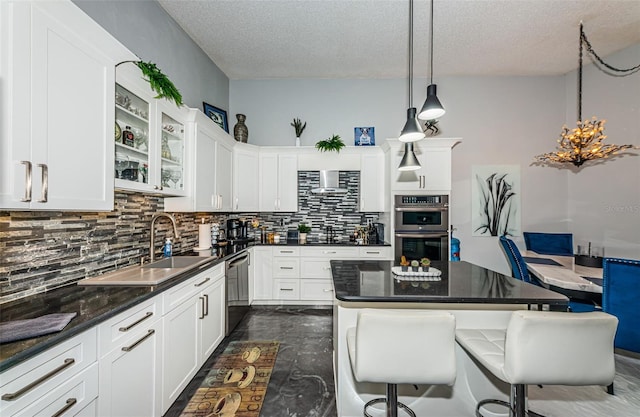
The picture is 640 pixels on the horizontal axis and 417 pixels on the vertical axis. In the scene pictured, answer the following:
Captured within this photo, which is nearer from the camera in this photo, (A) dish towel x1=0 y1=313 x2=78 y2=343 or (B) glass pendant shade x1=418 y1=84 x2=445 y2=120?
(A) dish towel x1=0 y1=313 x2=78 y2=343

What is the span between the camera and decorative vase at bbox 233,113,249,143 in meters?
4.13

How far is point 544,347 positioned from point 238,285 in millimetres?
2807

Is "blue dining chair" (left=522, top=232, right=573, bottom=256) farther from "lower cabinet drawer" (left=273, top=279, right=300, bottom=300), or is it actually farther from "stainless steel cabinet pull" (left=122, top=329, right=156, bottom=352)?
"stainless steel cabinet pull" (left=122, top=329, right=156, bottom=352)

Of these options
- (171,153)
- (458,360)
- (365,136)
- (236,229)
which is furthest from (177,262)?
(365,136)

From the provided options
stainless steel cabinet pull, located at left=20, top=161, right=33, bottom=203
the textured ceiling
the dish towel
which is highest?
the textured ceiling

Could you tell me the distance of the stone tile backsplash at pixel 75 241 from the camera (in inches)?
55.1

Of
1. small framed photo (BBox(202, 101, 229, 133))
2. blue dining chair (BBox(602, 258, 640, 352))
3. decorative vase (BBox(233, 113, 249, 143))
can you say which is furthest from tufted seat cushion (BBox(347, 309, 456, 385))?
decorative vase (BBox(233, 113, 249, 143))

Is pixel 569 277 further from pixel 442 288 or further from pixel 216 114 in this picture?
pixel 216 114

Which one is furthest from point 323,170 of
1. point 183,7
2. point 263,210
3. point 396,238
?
point 183,7

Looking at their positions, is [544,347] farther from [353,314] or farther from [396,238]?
[396,238]

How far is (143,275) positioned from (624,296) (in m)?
3.68

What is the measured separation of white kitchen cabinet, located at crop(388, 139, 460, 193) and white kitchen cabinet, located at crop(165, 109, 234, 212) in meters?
2.21

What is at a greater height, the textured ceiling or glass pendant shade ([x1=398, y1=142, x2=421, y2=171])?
the textured ceiling

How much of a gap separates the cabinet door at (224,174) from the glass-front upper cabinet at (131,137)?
1.21 m
